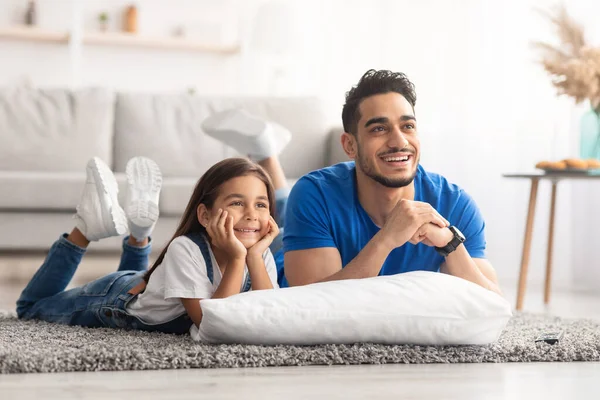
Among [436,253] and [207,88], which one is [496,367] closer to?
[436,253]

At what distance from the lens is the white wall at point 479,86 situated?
432 cm

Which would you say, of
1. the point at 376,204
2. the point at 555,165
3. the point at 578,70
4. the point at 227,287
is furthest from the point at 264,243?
the point at 578,70

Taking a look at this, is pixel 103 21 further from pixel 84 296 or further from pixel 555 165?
pixel 84 296

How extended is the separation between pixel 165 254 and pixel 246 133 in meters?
1.02

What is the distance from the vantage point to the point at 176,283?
1.72 metres

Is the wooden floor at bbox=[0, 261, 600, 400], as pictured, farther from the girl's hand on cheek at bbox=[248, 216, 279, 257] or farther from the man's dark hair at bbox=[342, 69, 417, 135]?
the man's dark hair at bbox=[342, 69, 417, 135]

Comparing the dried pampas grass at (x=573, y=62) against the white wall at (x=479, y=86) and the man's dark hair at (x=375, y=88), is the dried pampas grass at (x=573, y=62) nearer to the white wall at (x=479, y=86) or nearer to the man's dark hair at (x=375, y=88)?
the white wall at (x=479, y=86)

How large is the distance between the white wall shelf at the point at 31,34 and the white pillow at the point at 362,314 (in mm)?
4183

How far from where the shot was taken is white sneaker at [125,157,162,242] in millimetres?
2145

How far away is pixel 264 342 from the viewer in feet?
5.24

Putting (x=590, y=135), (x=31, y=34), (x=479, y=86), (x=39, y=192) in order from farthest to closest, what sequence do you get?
(x=31, y=34)
(x=479, y=86)
(x=39, y=192)
(x=590, y=135)

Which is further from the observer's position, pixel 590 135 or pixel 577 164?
pixel 590 135

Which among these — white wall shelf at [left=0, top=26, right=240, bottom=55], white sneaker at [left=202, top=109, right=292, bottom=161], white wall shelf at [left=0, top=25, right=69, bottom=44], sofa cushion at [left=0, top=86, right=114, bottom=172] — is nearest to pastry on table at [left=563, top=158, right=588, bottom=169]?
white sneaker at [left=202, top=109, right=292, bottom=161]

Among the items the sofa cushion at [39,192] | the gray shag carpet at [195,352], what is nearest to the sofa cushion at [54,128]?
the sofa cushion at [39,192]
